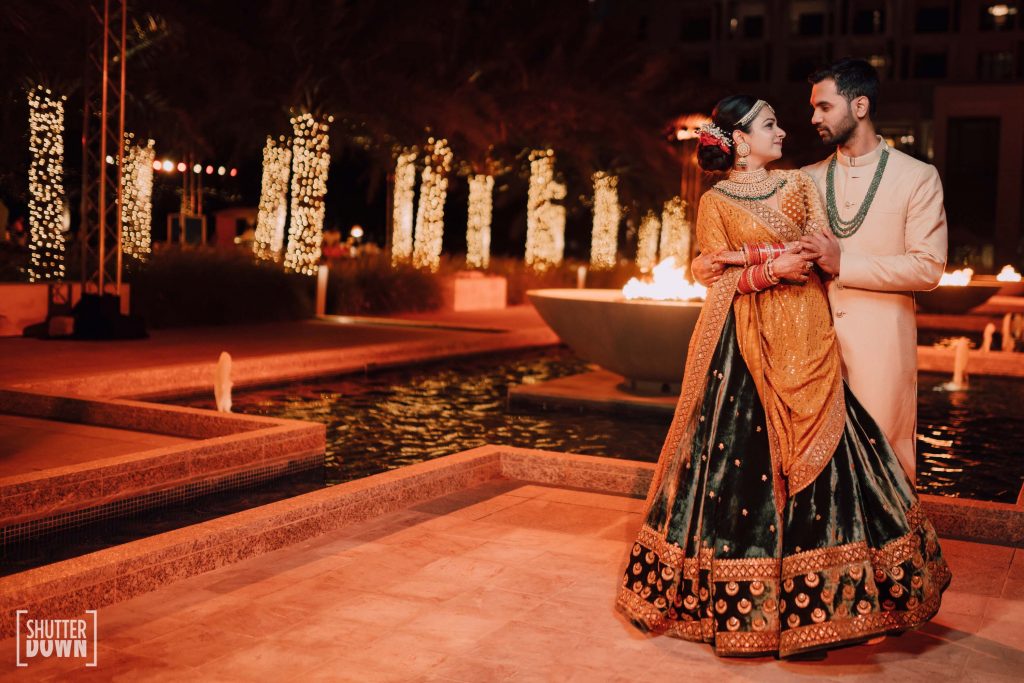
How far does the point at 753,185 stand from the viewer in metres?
4.20

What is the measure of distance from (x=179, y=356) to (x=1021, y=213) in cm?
5179

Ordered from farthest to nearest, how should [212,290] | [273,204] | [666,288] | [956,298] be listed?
[273,204]
[956,298]
[212,290]
[666,288]

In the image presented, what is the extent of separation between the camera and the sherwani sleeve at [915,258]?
13.5 ft

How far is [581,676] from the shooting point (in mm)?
3982

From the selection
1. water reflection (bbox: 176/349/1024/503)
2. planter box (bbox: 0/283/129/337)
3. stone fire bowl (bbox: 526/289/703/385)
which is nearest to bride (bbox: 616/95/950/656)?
water reflection (bbox: 176/349/1024/503)

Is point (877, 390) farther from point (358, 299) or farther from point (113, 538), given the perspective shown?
point (358, 299)

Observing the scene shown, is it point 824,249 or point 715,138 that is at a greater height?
point 715,138

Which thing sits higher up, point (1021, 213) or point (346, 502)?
point (1021, 213)

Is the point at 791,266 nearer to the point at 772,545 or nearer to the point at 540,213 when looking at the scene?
the point at 772,545

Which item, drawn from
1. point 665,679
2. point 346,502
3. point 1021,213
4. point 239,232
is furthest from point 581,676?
point 1021,213

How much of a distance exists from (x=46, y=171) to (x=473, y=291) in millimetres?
9053

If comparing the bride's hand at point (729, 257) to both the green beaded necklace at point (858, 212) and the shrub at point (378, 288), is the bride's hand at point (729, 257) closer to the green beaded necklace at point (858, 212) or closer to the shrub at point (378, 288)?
the green beaded necklace at point (858, 212)

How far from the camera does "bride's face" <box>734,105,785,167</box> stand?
13.7 feet

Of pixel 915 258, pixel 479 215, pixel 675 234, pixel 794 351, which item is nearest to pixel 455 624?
pixel 794 351
